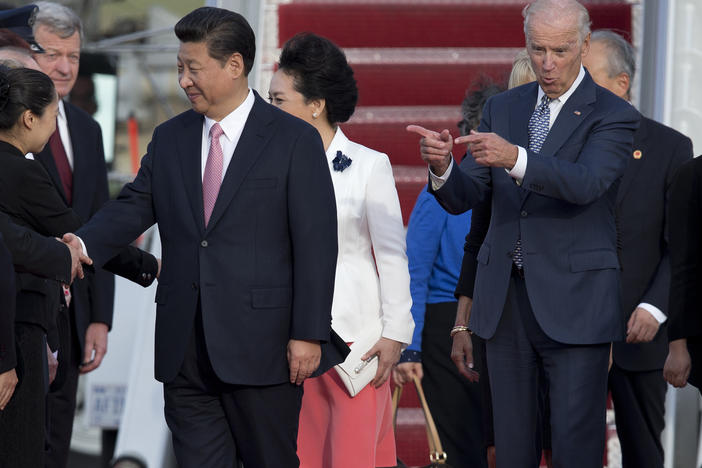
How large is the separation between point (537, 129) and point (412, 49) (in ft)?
10.4

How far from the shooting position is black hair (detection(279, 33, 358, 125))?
4379mm

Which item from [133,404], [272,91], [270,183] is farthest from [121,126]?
[270,183]

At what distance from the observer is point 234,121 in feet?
12.3

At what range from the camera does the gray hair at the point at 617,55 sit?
4.69m

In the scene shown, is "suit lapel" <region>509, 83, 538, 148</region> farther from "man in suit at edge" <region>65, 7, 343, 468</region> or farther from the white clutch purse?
the white clutch purse

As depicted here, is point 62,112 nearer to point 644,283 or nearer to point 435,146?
point 435,146

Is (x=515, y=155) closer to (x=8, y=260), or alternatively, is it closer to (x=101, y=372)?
(x=8, y=260)

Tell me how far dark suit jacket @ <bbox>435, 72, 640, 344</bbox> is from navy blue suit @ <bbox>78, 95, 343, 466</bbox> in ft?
1.42

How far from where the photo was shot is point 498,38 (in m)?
6.93

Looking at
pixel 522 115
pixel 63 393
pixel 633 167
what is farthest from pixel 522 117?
pixel 63 393

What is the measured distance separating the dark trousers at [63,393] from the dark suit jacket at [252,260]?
1.15m

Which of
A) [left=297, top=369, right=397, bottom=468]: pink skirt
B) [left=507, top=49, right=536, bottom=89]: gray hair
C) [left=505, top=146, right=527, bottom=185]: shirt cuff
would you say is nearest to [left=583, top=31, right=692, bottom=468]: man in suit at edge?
[left=507, top=49, right=536, bottom=89]: gray hair

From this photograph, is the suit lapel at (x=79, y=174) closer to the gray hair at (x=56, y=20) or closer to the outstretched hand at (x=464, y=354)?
the gray hair at (x=56, y=20)

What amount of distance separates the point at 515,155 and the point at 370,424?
3.75ft
